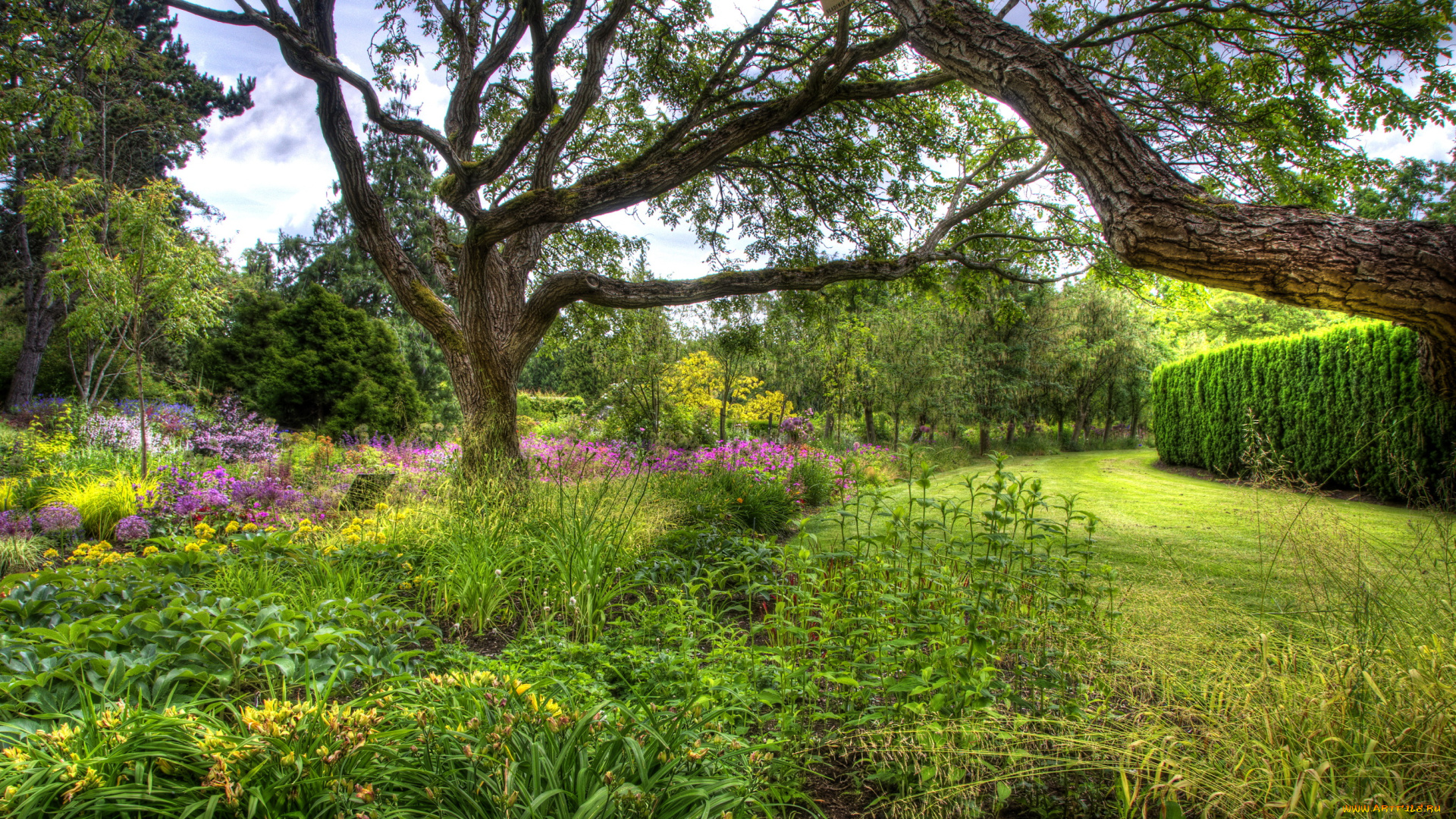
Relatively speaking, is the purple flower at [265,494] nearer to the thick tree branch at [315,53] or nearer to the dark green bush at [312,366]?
the thick tree branch at [315,53]

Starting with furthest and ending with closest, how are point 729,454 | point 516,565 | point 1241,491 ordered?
point 729,454 < point 516,565 < point 1241,491

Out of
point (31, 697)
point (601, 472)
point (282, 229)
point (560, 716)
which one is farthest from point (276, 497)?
point (282, 229)

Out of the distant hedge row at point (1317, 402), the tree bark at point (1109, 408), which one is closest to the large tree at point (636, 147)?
the distant hedge row at point (1317, 402)

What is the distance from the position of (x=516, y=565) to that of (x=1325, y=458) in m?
11.0

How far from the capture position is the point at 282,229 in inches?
907

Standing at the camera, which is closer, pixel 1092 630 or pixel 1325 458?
pixel 1092 630

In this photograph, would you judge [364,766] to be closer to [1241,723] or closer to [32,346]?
[1241,723]

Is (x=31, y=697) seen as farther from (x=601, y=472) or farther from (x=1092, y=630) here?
(x=601, y=472)

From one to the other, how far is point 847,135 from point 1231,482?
857cm

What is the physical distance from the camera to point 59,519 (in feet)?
14.3

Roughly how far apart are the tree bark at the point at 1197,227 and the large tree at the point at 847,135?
0.01 metres

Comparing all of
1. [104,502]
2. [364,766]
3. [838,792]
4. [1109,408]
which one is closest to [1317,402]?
[838,792]

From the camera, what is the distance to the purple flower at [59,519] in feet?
14.2

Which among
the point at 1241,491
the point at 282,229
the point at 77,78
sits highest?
the point at 282,229
